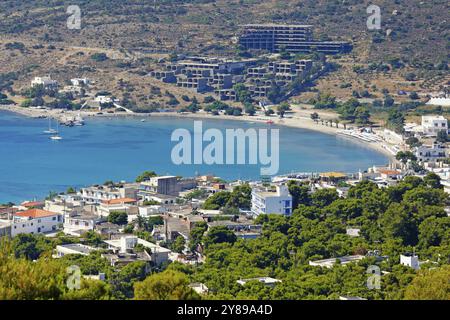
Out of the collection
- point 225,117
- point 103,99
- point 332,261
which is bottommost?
point 225,117

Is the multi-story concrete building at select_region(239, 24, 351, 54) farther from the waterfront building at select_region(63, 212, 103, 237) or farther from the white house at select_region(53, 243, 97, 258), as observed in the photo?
the white house at select_region(53, 243, 97, 258)

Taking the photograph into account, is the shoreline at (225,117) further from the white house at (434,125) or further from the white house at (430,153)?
the white house at (430,153)

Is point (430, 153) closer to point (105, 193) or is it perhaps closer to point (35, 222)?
point (105, 193)

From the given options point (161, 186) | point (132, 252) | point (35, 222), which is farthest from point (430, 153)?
point (132, 252)

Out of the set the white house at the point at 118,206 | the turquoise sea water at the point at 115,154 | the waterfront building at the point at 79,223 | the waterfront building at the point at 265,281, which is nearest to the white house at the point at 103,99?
the turquoise sea water at the point at 115,154

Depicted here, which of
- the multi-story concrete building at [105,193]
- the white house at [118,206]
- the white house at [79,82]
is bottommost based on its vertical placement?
the white house at [79,82]

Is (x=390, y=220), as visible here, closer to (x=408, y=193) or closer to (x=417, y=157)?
(x=408, y=193)
